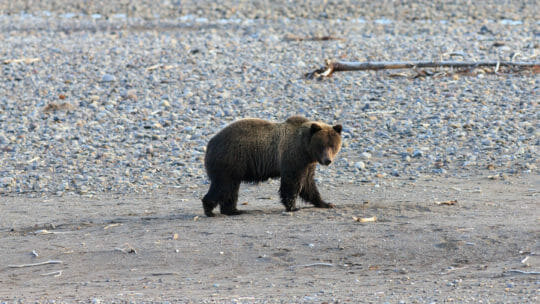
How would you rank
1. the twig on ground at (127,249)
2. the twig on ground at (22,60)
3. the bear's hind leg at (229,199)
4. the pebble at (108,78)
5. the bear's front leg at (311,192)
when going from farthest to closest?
the twig on ground at (22,60) < the pebble at (108,78) < the bear's front leg at (311,192) < the bear's hind leg at (229,199) < the twig on ground at (127,249)

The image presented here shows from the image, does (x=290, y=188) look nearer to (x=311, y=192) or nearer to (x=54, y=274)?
(x=311, y=192)

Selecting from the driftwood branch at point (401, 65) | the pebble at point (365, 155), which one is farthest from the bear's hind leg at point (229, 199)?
the driftwood branch at point (401, 65)

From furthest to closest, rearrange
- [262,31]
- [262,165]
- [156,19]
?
[156,19]
[262,31]
[262,165]

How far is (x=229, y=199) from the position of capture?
877 cm

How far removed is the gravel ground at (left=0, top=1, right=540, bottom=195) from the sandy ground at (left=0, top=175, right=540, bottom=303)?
165cm

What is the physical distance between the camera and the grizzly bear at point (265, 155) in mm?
8562

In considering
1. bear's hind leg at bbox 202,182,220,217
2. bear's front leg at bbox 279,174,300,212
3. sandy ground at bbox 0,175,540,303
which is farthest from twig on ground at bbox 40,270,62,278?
bear's front leg at bbox 279,174,300,212

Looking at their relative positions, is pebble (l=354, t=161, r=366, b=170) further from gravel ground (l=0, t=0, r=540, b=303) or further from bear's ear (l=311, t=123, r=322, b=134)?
bear's ear (l=311, t=123, r=322, b=134)

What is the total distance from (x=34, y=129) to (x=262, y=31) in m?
9.37

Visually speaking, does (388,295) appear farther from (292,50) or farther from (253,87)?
(292,50)

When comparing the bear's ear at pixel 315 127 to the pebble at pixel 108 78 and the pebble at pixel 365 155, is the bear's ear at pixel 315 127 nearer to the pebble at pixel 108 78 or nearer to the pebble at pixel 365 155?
the pebble at pixel 365 155

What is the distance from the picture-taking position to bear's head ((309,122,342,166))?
8.47 metres

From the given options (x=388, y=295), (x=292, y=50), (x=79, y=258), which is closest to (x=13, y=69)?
(x=292, y=50)

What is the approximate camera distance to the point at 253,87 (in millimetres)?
15461
